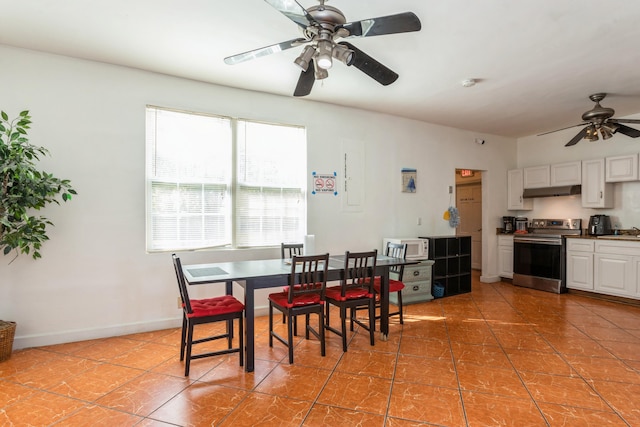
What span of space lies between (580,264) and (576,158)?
1875 mm

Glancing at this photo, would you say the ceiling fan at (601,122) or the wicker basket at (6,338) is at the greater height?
the ceiling fan at (601,122)

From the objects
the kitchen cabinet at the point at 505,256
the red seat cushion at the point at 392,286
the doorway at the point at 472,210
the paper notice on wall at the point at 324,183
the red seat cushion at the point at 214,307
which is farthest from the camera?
the doorway at the point at 472,210

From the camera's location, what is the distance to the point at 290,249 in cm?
399

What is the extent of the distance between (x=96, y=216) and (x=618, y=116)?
7278 millimetres

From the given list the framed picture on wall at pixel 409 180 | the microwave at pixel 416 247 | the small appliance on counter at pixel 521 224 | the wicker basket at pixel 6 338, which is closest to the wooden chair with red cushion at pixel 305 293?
the microwave at pixel 416 247

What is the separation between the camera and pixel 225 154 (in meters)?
4.08

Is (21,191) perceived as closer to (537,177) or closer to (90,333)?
(90,333)

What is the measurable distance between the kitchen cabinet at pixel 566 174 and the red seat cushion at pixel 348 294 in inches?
179

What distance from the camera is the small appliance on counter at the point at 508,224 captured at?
640cm

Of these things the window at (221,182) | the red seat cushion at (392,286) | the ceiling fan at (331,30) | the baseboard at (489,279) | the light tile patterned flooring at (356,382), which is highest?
the ceiling fan at (331,30)

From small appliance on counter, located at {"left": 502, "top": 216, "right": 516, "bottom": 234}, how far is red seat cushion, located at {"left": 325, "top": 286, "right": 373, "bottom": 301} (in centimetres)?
432

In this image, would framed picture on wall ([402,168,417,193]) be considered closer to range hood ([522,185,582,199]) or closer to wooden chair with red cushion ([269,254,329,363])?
range hood ([522,185,582,199])

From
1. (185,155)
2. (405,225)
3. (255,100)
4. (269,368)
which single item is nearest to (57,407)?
(269,368)

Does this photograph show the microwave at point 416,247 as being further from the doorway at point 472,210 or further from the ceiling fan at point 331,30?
the doorway at point 472,210
